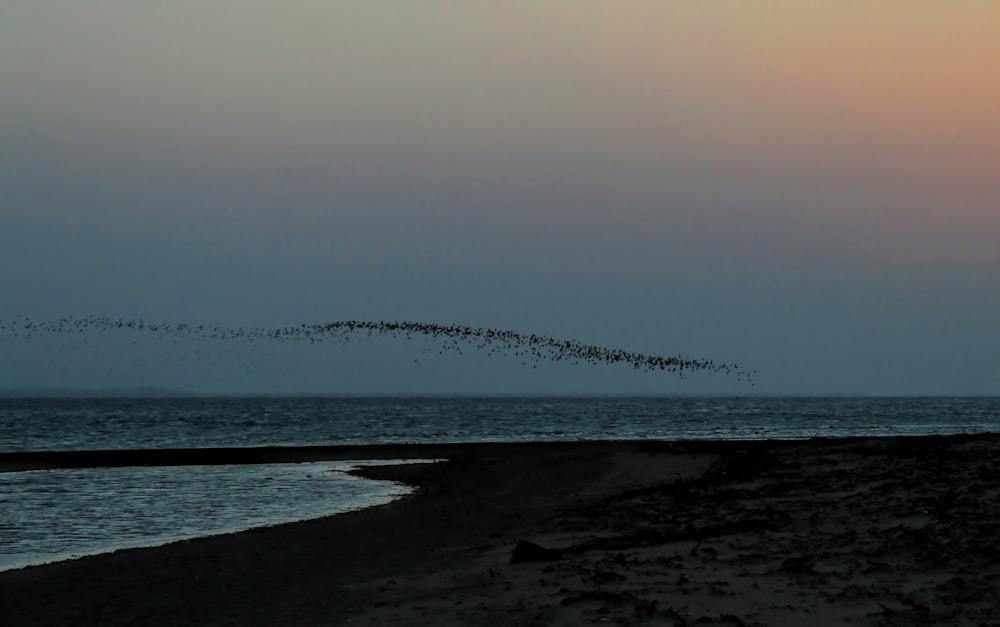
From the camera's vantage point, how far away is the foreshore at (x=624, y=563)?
11625 mm

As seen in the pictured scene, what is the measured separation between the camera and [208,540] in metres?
21.5

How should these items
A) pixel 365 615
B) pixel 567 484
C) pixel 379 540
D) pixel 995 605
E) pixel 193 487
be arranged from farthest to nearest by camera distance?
pixel 193 487 < pixel 567 484 < pixel 379 540 < pixel 365 615 < pixel 995 605

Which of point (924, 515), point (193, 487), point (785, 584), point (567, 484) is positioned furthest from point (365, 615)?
point (193, 487)

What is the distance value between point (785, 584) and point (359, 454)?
43.2m

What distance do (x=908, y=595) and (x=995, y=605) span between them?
3.00 feet

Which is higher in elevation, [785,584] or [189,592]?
[785,584]

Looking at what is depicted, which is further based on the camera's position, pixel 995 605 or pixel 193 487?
pixel 193 487

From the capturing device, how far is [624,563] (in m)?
14.2

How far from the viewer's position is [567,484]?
31.9 m

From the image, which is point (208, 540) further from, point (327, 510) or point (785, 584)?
point (785, 584)

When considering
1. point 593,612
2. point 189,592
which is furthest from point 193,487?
point 593,612

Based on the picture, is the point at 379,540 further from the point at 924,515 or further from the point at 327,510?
the point at 924,515

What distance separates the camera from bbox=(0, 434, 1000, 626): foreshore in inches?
458

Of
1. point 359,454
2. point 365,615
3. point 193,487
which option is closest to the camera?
point 365,615
